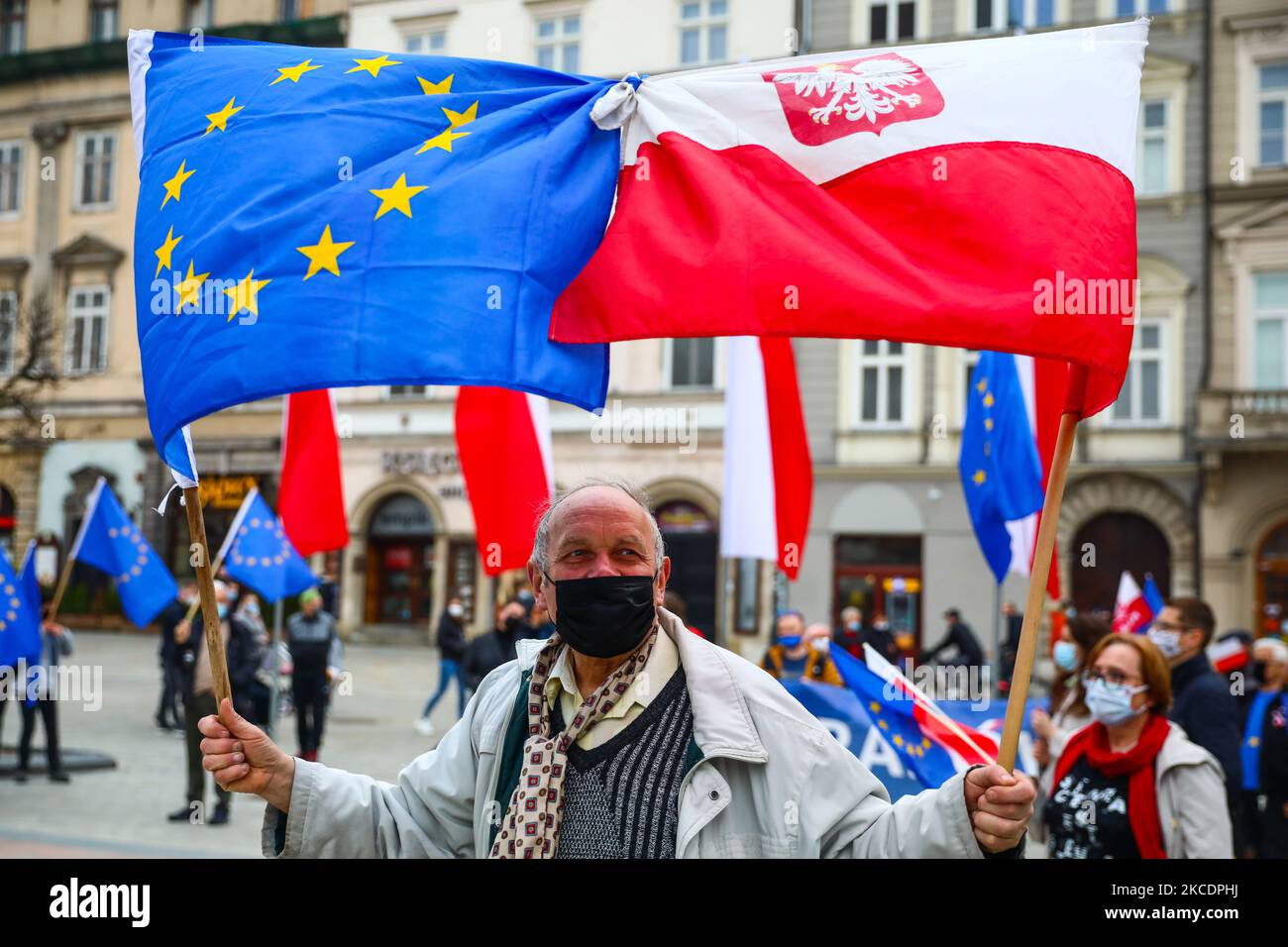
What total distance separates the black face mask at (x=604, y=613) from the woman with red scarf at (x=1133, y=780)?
2.54 m

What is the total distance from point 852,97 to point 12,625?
19.8 feet

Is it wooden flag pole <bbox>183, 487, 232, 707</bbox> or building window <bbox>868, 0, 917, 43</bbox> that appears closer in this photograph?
wooden flag pole <bbox>183, 487, 232, 707</bbox>

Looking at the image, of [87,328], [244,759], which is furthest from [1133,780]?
[87,328]

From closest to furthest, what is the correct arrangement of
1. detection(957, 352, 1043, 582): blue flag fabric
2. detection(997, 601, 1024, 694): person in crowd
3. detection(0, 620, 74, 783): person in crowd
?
detection(957, 352, 1043, 582): blue flag fabric → detection(0, 620, 74, 783): person in crowd → detection(997, 601, 1024, 694): person in crowd

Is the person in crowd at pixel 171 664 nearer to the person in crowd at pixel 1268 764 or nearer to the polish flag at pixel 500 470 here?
the polish flag at pixel 500 470

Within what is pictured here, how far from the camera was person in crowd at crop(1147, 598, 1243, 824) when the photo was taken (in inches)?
225

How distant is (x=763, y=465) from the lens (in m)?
8.49

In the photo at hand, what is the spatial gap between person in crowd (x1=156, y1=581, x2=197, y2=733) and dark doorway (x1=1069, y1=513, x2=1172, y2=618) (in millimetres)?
16747

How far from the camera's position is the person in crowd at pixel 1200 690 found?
5711 millimetres

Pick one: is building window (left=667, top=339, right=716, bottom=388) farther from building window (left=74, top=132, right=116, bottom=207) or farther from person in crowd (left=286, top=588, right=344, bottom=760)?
person in crowd (left=286, top=588, right=344, bottom=760)

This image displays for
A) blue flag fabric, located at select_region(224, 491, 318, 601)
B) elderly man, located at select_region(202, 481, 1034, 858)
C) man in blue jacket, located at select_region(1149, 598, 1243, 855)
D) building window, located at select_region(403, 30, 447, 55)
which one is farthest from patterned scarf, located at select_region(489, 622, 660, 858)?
building window, located at select_region(403, 30, 447, 55)

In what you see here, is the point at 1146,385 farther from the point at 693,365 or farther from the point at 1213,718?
the point at 1213,718

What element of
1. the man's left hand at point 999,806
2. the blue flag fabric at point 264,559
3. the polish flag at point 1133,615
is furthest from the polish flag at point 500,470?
the polish flag at point 1133,615

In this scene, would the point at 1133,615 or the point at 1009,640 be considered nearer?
the point at 1133,615
